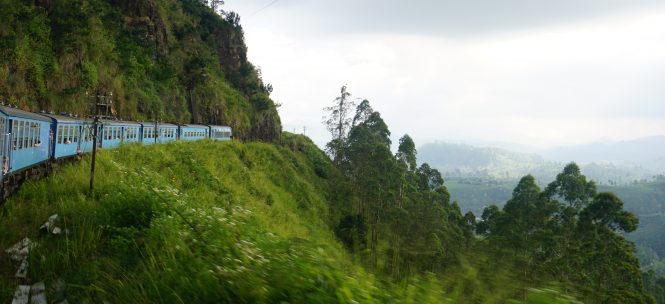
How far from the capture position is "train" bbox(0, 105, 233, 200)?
37.7ft

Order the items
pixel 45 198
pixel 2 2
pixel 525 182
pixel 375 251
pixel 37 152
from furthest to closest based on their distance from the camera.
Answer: pixel 525 182 < pixel 2 2 < pixel 37 152 < pixel 45 198 < pixel 375 251

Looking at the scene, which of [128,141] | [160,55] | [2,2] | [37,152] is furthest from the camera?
[160,55]

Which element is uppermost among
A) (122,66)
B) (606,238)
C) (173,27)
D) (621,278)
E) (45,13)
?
(173,27)

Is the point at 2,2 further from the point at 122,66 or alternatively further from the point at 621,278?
the point at 621,278

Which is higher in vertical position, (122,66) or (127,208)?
(122,66)

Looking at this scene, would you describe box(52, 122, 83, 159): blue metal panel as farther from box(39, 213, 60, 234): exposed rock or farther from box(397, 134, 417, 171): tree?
box(397, 134, 417, 171): tree

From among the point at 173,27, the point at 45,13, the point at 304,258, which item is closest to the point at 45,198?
the point at 304,258

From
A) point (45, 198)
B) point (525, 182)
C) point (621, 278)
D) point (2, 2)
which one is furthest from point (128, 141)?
point (621, 278)

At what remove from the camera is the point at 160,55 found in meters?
39.8

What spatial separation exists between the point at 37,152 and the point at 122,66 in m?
21.4

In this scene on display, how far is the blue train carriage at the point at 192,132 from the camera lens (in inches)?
1225

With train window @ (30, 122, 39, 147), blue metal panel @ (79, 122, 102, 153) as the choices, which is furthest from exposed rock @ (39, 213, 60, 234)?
blue metal panel @ (79, 122, 102, 153)

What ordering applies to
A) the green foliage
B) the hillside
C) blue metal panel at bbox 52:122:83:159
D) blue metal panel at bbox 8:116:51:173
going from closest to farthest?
blue metal panel at bbox 8:116:51:173, blue metal panel at bbox 52:122:83:159, the green foliage, the hillside

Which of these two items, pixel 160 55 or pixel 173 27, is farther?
pixel 173 27
